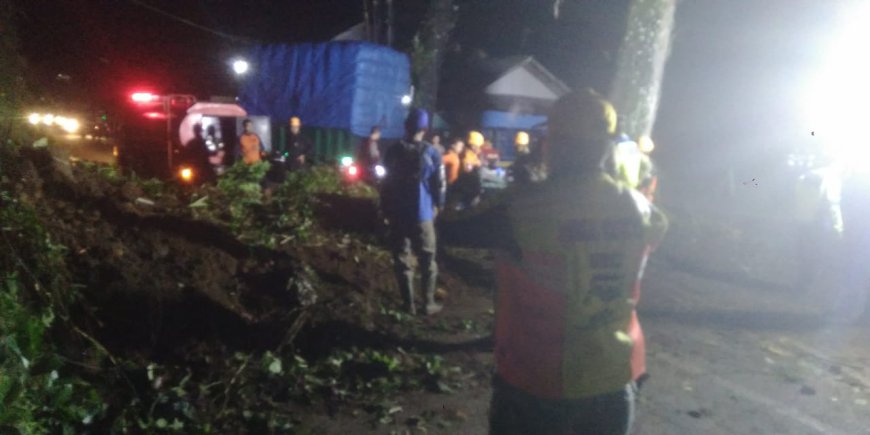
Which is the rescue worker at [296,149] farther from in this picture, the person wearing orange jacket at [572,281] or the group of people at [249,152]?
the person wearing orange jacket at [572,281]

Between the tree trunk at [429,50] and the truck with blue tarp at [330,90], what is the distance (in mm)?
648

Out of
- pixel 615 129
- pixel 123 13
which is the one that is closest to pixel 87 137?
pixel 123 13

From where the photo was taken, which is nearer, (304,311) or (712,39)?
(304,311)

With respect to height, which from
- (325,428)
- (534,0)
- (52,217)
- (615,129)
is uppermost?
(534,0)

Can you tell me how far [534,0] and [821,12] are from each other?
425 inches

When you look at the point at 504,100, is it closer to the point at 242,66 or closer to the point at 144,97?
the point at 242,66

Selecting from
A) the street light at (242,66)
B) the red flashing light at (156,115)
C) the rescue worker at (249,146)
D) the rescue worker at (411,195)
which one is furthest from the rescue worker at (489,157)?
the rescue worker at (411,195)

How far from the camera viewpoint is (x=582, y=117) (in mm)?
2527

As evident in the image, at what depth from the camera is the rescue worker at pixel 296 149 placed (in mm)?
12859

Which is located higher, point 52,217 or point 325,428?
point 52,217

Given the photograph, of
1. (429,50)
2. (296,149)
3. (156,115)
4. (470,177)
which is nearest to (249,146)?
(296,149)

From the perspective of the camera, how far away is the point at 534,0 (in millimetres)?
27969

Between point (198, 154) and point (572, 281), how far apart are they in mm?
12005

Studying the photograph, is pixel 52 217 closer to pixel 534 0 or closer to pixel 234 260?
pixel 234 260
